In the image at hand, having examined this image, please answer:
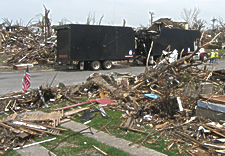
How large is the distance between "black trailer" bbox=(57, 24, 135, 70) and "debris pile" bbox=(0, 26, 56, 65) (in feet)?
13.8

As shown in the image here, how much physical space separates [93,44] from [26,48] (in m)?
8.70

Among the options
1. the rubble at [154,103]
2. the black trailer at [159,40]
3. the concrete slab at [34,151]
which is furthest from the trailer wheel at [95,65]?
the concrete slab at [34,151]

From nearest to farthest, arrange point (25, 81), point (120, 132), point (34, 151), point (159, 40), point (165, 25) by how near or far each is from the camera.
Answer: point (34, 151)
point (120, 132)
point (25, 81)
point (159, 40)
point (165, 25)

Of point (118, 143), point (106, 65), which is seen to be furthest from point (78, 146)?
point (106, 65)

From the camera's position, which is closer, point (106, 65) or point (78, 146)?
point (78, 146)

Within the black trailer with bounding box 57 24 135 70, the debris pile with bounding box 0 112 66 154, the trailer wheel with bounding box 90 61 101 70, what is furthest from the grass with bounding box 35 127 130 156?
the trailer wheel with bounding box 90 61 101 70

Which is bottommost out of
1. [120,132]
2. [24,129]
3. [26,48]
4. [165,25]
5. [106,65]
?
[120,132]

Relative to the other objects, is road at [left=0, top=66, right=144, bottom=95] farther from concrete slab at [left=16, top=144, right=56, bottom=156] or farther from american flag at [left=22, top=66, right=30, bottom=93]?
concrete slab at [left=16, top=144, right=56, bottom=156]

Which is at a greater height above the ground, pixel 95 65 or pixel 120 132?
pixel 95 65

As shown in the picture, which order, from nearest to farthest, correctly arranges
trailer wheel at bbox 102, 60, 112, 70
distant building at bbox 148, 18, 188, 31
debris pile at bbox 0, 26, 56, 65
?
trailer wheel at bbox 102, 60, 112, 70 → debris pile at bbox 0, 26, 56, 65 → distant building at bbox 148, 18, 188, 31

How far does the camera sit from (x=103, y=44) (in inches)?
Result: 771

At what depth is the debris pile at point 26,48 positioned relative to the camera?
22641 millimetres

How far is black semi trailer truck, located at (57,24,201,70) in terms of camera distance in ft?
60.5

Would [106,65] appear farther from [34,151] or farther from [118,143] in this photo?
[34,151]
